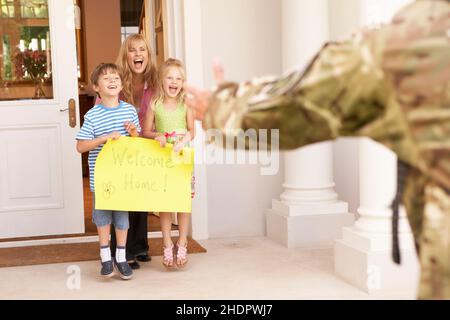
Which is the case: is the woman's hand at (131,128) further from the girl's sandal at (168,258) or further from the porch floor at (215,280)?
the porch floor at (215,280)

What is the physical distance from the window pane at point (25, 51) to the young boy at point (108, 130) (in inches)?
57.7

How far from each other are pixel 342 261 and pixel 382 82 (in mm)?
3664

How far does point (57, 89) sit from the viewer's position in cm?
612

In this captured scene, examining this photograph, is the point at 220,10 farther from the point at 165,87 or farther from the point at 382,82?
the point at 382,82

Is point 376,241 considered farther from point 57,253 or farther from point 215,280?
point 57,253

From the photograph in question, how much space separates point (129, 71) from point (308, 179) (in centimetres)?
169

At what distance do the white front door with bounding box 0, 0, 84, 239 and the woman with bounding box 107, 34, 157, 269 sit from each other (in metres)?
1.02

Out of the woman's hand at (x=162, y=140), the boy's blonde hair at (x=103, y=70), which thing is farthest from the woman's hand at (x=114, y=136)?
the boy's blonde hair at (x=103, y=70)

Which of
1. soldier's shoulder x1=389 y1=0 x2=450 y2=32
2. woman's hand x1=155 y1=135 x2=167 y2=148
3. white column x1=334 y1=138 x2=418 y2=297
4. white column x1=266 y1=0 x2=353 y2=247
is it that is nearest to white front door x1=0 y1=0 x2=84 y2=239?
woman's hand x1=155 y1=135 x2=167 y2=148

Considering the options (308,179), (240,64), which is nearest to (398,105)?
(308,179)

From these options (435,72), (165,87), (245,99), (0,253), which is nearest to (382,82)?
(435,72)

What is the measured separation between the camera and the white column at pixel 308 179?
19.2ft

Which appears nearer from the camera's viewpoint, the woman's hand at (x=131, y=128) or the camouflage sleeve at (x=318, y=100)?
the camouflage sleeve at (x=318, y=100)

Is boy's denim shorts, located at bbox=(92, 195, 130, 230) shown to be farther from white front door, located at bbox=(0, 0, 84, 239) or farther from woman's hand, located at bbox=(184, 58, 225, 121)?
woman's hand, located at bbox=(184, 58, 225, 121)
